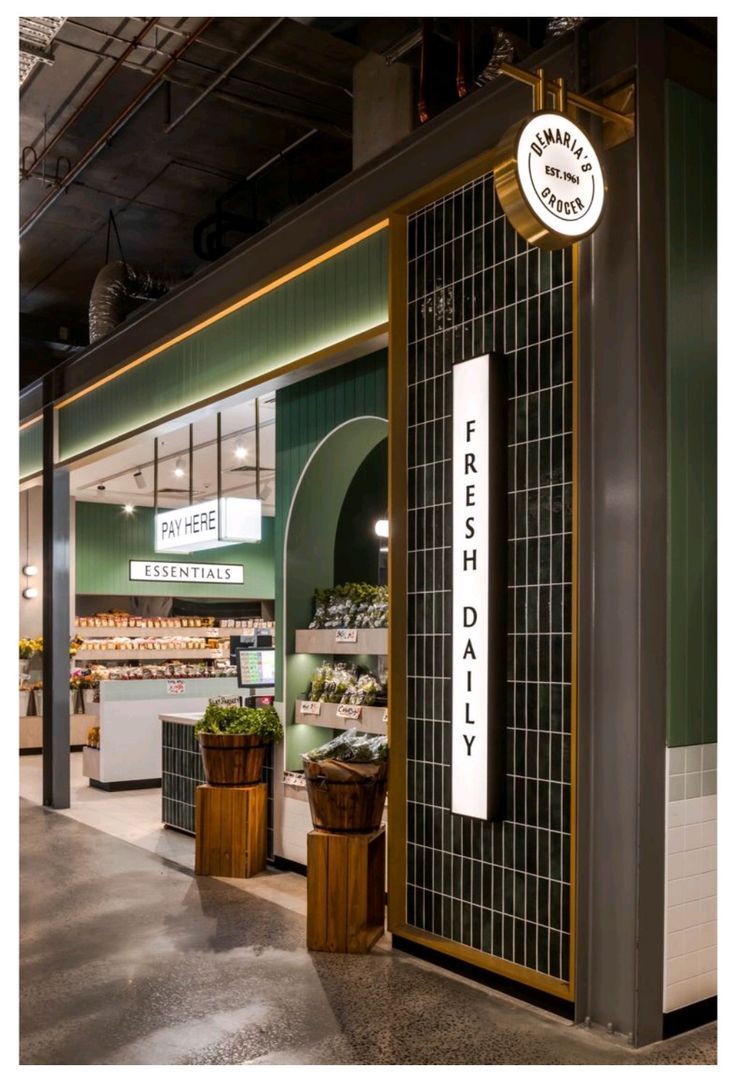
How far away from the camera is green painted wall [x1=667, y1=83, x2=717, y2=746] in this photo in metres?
3.83

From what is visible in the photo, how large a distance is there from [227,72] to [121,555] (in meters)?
10.5

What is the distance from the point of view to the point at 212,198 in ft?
29.9

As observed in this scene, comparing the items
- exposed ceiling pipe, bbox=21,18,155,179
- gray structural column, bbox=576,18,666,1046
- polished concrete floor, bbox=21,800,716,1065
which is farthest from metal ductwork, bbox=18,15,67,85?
polished concrete floor, bbox=21,800,716,1065

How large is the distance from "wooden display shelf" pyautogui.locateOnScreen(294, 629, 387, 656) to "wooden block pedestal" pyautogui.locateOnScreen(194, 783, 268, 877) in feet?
3.10

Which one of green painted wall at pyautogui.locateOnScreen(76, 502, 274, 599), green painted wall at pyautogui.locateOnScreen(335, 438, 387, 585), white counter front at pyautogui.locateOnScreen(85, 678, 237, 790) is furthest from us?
green painted wall at pyautogui.locateOnScreen(76, 502, 274, 599)

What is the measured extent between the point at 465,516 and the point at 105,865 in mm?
3823

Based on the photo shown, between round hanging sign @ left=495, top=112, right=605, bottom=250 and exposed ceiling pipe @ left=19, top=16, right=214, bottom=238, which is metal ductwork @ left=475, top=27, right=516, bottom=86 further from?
exposed ceiling pipe @ left=19, top=16, right=214, bottom=238

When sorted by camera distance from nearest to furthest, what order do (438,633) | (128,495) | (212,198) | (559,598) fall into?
(559,598) < (438,633) < (212,198) < (128,495)

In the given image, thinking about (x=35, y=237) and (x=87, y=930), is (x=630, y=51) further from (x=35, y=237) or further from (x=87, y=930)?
(x=35, y=237)

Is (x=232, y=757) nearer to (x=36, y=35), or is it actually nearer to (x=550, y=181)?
(x=550, y=181)

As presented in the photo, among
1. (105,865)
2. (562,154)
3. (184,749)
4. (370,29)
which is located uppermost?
(370,29)

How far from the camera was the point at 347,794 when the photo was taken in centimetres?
476

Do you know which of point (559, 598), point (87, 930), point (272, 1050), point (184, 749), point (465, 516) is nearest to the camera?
point (272, 1050)

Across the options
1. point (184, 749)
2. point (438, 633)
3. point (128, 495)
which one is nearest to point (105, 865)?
point (184, 749)
